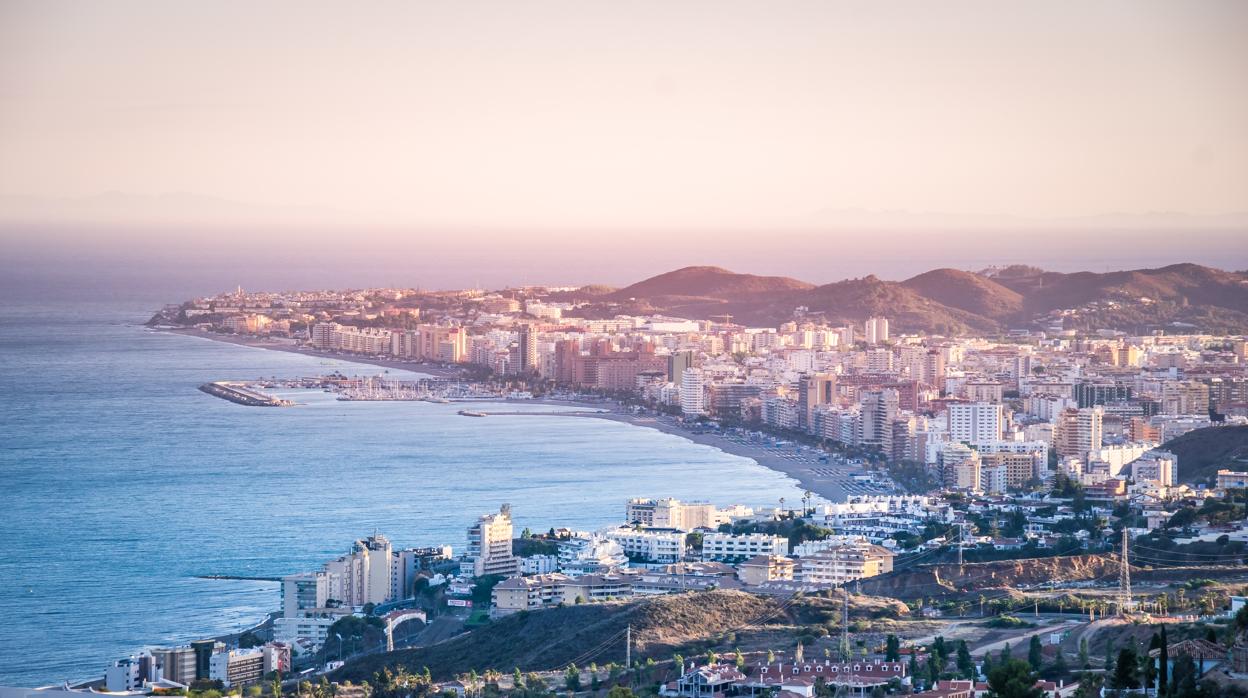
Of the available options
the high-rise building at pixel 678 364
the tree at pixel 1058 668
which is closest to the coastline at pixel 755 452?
the high-rise building at pixel 678 364

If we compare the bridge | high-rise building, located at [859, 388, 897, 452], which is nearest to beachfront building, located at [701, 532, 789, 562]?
the bridge

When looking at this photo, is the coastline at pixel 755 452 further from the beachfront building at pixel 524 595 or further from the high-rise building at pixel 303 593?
the high-rise building at pixel 303 593

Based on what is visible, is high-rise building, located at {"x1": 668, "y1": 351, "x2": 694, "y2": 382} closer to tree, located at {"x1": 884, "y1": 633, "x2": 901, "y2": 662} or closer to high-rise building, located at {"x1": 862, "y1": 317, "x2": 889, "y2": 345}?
high-rise building, located at {"x1": 862, "y1": 317, "x2": 889, "y2": 345}

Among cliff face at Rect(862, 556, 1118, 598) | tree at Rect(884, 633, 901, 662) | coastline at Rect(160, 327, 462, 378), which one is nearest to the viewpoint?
tree at Rect(884, 633, 901, 662)

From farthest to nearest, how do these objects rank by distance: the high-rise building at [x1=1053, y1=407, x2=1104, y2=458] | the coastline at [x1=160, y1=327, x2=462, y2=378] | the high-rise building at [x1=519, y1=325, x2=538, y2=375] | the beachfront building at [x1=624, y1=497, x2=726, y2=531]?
the coastline at [x1=160, y1=327, x2=462, y2=378], the high-rise building at [x1=519, y1=325, x2=538, y2=375], the high-rise building at [x1=1053, y1=407, x2=1104, y2=458], the beachfront building at [x1=624, y1=497, x2=726, y2=531]

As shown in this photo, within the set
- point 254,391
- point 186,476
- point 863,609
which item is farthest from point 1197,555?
point 254,391

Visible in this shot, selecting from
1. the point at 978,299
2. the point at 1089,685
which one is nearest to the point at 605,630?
the point at 1089,685

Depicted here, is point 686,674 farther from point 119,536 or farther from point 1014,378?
point 1014,378
